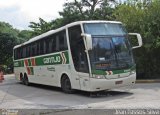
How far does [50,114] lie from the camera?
1134 centimetres

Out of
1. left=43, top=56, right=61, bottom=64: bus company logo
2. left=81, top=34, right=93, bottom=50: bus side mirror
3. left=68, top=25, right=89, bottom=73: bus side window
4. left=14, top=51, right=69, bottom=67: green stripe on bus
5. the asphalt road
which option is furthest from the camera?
left=43, top=56, right=61, bottom=64: bus company logo

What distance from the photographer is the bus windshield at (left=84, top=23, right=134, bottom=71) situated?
Answer: 14.3 meters

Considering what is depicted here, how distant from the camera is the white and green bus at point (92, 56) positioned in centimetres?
1423

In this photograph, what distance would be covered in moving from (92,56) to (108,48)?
0.78 metres

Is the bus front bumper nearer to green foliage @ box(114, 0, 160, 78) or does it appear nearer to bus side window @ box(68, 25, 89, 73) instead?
bus side window @ box(68, 25, 89, 73)

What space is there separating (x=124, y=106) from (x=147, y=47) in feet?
31.0

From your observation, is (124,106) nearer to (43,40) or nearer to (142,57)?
(43,40)

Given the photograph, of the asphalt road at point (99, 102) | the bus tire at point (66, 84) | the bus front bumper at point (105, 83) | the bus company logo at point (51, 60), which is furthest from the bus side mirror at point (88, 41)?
the bus company logo at point (51, 60)

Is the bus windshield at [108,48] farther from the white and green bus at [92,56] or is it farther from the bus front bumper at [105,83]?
the bus front bumper at [105,83]

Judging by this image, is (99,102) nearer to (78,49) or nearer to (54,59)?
(78,49)

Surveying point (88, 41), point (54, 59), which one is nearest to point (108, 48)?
point (88, 41)

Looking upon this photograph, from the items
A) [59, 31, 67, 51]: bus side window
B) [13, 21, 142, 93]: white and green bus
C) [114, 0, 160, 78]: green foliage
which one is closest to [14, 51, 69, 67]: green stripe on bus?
[13, 21, 142, 93]: white and green bus

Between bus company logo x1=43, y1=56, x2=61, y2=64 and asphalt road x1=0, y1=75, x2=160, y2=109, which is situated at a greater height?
bus company logo x1=43, y1=56, x2=61, y2=64

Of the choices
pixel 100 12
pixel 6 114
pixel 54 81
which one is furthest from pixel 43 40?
pixel 100 12
